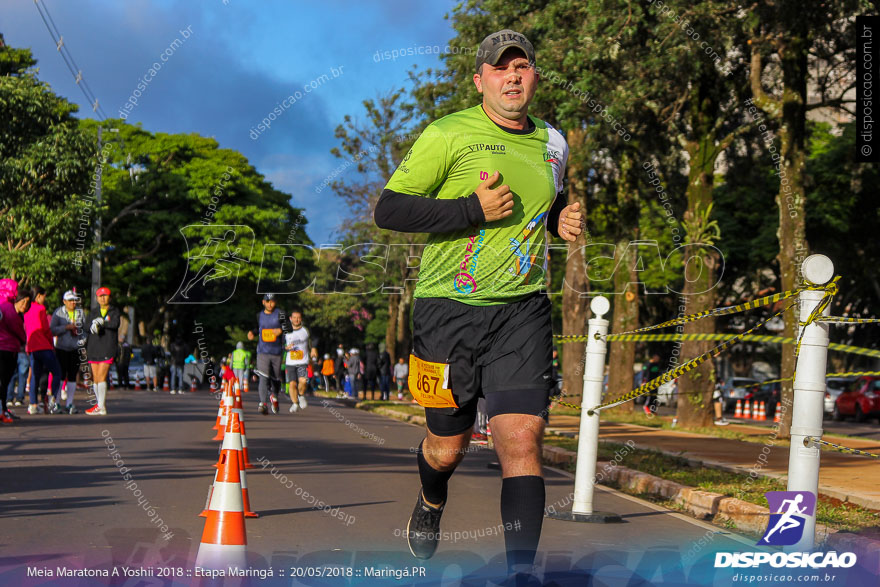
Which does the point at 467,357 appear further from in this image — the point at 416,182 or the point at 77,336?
the point at 77,336

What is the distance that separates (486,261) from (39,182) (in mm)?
25053

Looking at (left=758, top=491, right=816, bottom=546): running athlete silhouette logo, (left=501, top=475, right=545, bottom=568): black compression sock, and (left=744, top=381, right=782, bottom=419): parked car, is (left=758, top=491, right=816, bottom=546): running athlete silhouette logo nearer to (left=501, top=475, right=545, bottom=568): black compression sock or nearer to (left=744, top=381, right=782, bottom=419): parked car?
(left=501, top=475, right=545, bottom=568): black compression sock

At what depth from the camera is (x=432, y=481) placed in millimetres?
4922

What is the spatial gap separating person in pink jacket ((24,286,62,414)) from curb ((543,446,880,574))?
7708 millimetres

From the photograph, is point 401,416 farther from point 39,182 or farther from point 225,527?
point 225,527

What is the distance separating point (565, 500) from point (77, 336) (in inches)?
418

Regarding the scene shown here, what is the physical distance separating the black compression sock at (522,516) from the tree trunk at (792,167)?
13490mm

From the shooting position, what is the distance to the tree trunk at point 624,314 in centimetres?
2553

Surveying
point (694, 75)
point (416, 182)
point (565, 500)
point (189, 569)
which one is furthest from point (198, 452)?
point (694, 75)

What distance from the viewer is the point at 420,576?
497 centimetres

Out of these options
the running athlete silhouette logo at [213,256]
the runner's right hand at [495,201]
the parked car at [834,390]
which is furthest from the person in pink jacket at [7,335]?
the parked car at [834,390]

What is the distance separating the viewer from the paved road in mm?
5281

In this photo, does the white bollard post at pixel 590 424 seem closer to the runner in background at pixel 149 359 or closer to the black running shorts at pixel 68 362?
the black running shorts at pixel 68 362

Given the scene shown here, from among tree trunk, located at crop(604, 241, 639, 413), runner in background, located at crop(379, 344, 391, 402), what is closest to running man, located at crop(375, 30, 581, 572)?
tree trunk, located at crop(604, 241, 639, 413)
